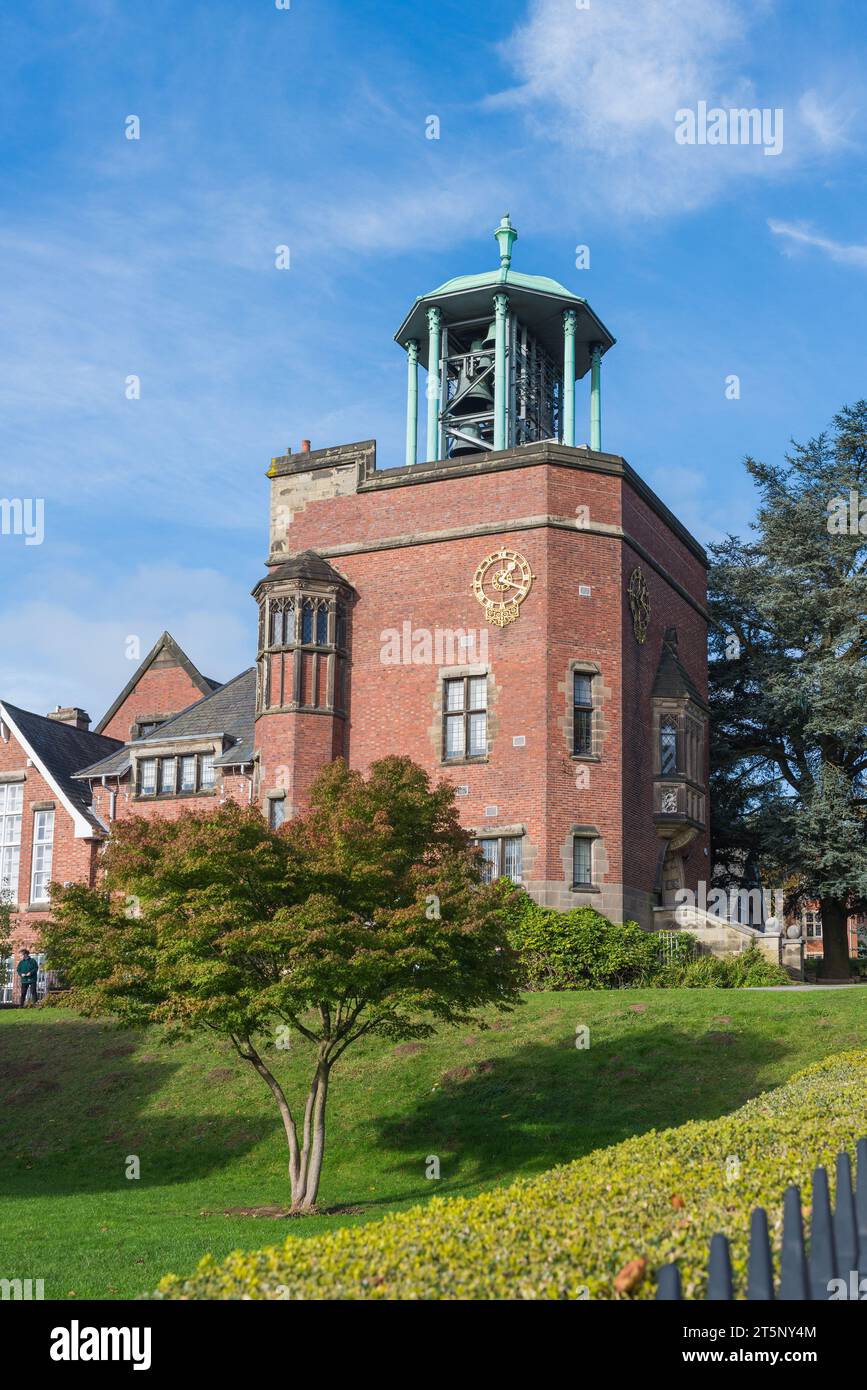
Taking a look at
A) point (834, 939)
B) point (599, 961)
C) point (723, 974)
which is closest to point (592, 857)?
point (599, 961)

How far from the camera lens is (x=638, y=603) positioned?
37.3 meters

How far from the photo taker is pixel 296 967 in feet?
61.4

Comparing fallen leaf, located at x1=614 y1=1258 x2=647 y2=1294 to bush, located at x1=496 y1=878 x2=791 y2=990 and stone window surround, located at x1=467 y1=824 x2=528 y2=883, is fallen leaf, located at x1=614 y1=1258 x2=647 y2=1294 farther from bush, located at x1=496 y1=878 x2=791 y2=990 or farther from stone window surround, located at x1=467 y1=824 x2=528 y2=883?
stone window surround, located at x1=467 y1=824 x2=528 y2=883

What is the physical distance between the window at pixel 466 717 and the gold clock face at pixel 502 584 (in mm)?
1752

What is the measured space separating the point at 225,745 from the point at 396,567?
25.5 ft

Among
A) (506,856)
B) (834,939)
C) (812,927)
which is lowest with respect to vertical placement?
(834,939)

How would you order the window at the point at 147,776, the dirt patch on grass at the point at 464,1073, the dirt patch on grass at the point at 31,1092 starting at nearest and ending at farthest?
the dirt patch on grass at the point at 464,1073 < the dirt patch on grass at the point at 31,1092 < the window at the point at 147,776

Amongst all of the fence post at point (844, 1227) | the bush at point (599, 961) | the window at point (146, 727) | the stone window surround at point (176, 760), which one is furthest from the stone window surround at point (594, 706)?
the fence post at point (844, 1227)

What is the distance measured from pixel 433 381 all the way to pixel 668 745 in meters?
13.1

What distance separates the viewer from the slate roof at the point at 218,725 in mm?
40719

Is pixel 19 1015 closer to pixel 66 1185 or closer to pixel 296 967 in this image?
pixel 66 1185

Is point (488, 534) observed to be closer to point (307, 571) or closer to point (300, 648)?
point (307, 571)

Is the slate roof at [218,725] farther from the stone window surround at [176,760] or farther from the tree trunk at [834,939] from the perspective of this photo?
the tree trunk at [834,939]

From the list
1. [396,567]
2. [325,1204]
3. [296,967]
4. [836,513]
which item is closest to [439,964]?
[296,967]
